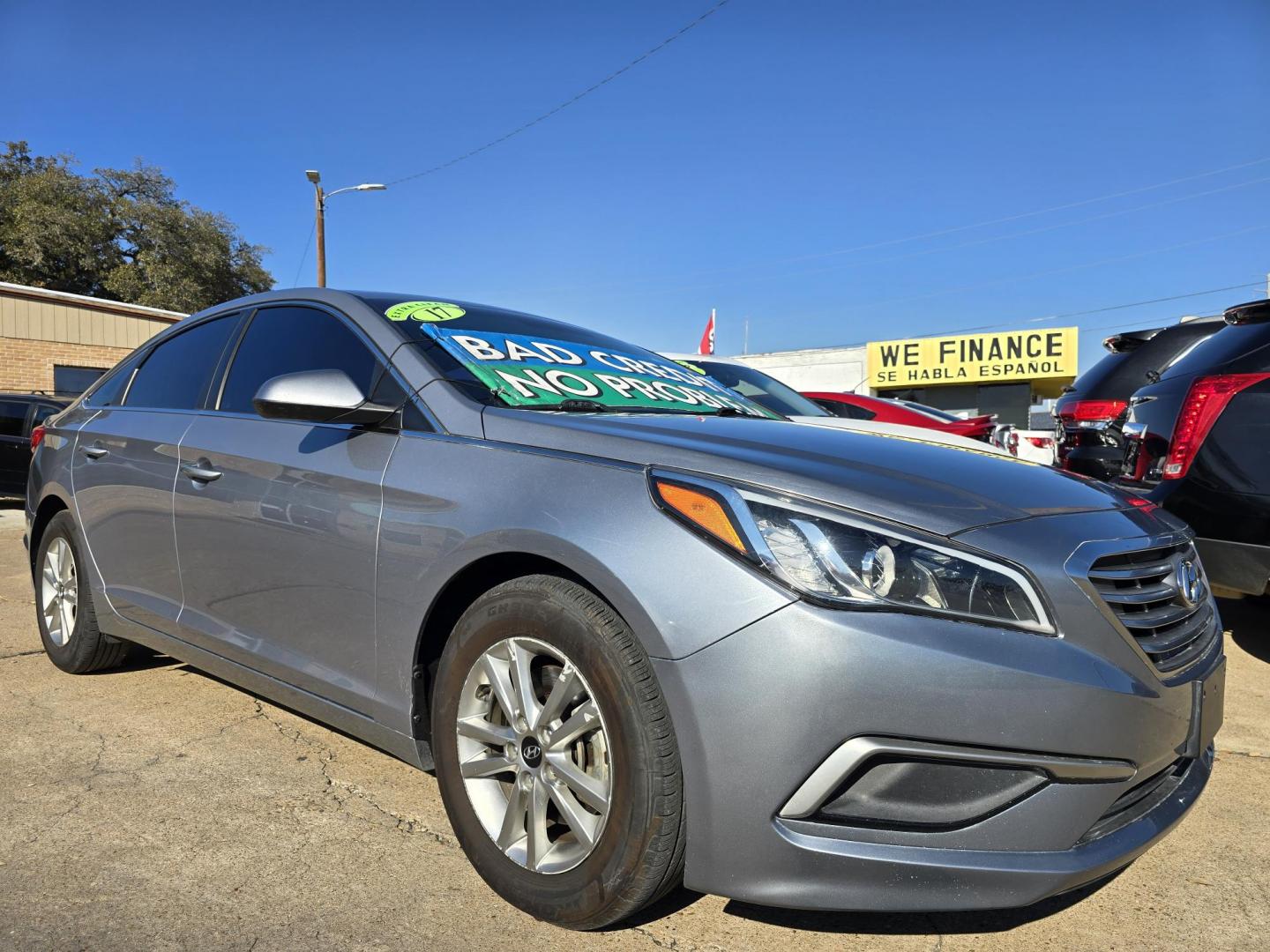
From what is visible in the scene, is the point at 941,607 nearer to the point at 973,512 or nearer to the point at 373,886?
the point at 973,512

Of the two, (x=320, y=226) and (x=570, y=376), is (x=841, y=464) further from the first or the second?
(x=320, y=226)

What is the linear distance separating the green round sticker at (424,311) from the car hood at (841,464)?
0.65 metres

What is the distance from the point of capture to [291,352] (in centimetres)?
312

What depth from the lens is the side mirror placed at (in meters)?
2.46

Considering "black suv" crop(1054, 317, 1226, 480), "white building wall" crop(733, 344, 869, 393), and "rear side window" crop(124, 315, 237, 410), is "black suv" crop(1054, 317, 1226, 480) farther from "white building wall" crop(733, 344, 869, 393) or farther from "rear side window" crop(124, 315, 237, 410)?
"white building wall" crop(733, 344, 869, 393)

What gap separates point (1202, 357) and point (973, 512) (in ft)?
9.78

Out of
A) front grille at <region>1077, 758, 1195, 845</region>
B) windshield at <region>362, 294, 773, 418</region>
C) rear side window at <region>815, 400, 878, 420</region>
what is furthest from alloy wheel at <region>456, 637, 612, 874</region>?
rear side window at <region>815, 400, 878, 420</region>

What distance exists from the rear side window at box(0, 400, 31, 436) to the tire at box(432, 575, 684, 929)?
444 inches

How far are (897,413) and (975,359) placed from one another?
971 inches

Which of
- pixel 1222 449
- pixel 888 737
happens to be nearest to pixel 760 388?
pixel 1222 449

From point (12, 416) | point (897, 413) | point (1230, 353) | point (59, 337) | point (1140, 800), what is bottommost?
point (1140, 800)

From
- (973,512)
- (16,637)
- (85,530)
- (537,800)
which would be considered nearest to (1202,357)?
(973,512)

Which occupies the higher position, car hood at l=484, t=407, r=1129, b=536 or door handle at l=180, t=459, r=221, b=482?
car hood at l=484, t=407, r=1129, b=536

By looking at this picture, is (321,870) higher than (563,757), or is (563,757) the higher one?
(563,757)
